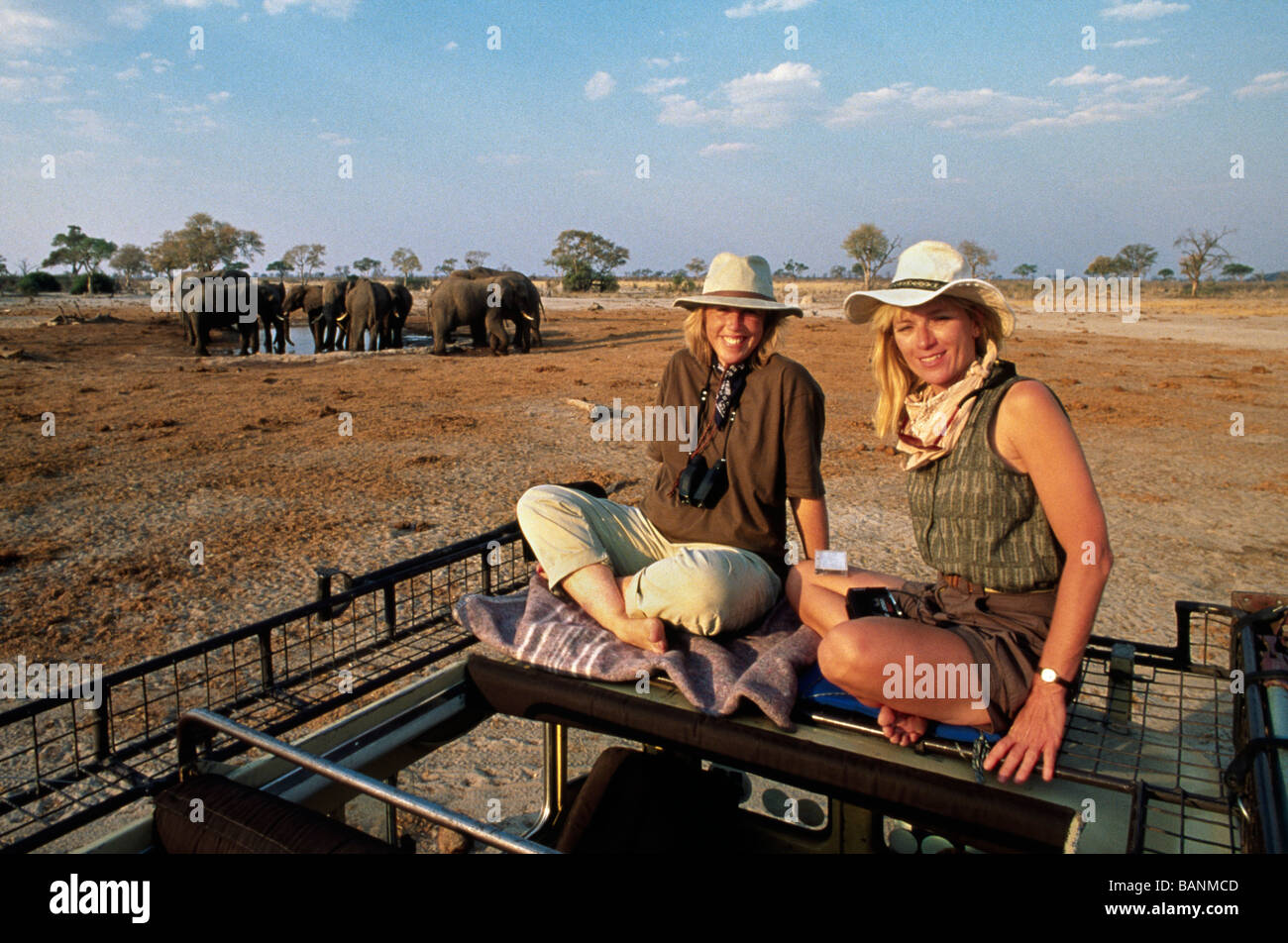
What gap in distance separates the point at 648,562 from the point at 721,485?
377 millimetres

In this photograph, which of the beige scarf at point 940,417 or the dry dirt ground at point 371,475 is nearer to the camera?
the beige scarf at point 940,417

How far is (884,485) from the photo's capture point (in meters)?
8.50

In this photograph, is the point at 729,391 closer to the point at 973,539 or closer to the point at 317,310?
the point at 973,539

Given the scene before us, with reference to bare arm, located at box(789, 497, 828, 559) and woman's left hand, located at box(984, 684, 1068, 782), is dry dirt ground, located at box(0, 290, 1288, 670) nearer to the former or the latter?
bare arm, located at box(789, 497, 828, 559)

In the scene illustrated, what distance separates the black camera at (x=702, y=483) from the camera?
10.3 ft

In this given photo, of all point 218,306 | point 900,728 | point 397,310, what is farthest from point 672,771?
point 218,306

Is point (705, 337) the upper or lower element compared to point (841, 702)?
upper

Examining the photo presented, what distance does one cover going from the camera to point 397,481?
27.6 feet

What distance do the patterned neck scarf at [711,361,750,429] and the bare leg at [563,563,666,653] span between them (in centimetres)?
76
